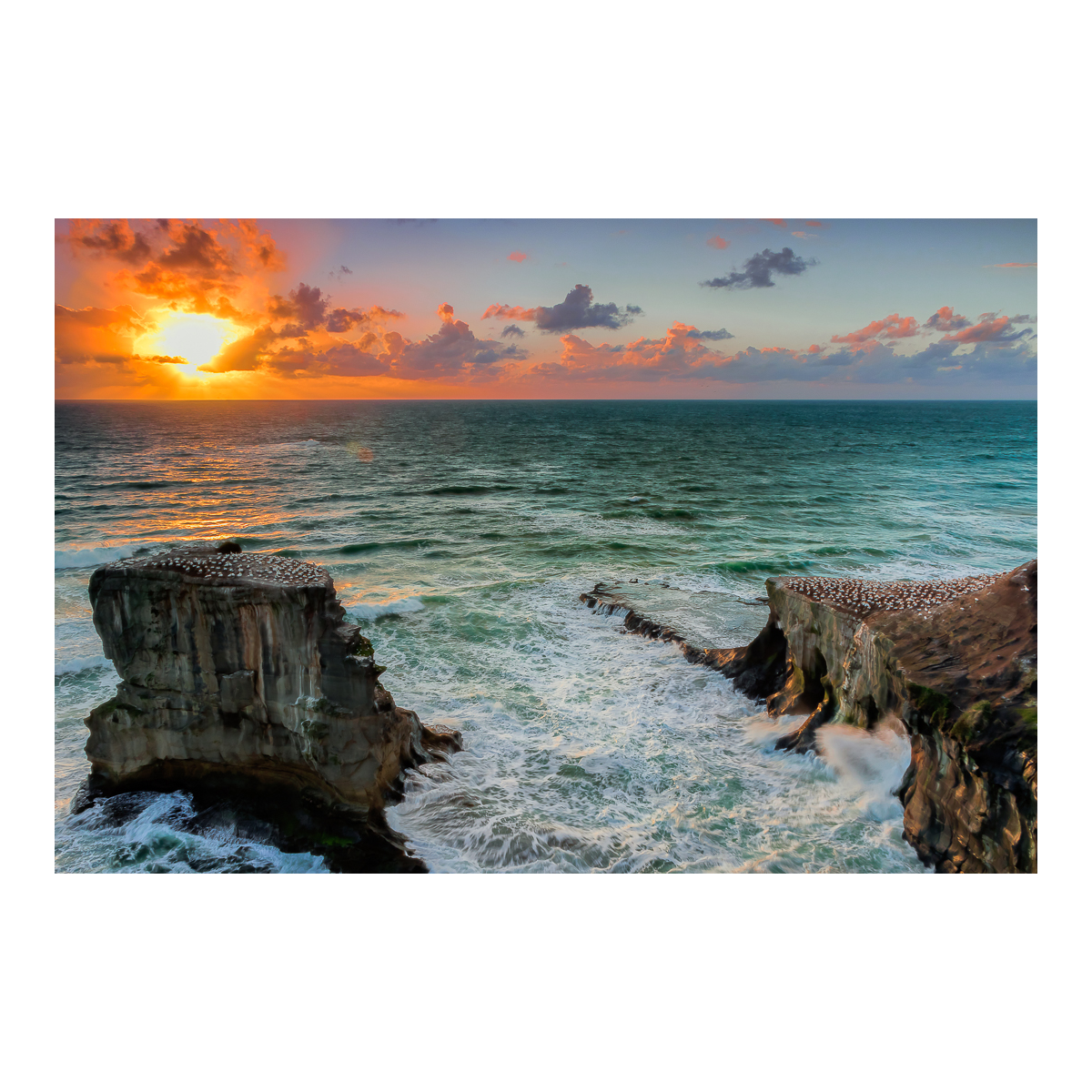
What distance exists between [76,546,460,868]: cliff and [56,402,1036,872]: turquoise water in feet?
1.38

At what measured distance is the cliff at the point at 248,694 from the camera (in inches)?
250

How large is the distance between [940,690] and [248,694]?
696cm

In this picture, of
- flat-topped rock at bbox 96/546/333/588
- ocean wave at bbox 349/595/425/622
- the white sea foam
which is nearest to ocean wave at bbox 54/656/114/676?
ocean wave at bbox 349/595/425/622

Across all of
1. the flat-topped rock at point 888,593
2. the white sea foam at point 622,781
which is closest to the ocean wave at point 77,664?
the white sea foam at point 622,781

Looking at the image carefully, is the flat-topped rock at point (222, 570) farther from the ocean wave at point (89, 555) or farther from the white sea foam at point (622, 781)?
the ocean wave at point (89, 555)

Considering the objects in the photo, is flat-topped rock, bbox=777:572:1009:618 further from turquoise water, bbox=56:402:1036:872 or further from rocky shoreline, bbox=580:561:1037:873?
turquoise water, bbox=56:402:1036:872

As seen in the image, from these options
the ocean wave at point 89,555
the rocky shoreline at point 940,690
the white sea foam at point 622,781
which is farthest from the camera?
the ocean wave at point 89,555

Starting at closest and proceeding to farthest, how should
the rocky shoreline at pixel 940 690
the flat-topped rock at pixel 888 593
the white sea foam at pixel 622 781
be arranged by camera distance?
the rocky shoreline at pixel 940 690
the white sea foam at pixel 622 781
the flat-topped rock at pixel 888 593

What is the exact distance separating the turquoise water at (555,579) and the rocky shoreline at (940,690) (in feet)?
1.64

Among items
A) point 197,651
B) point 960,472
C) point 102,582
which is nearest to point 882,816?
point 197,651

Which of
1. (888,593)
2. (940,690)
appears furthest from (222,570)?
(888,593)

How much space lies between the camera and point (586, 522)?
23781 mm

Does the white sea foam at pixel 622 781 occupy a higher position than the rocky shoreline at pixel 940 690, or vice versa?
the rocky shoreline at pixel 940 690

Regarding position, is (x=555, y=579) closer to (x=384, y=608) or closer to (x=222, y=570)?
(x=384, y=608)
